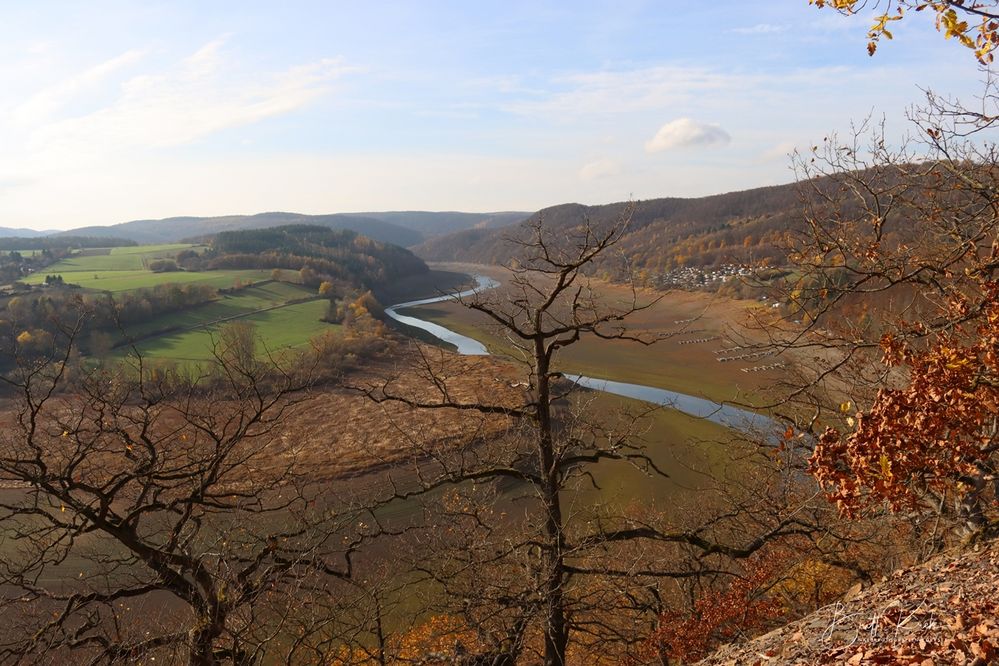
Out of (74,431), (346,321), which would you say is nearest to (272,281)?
(346,321)

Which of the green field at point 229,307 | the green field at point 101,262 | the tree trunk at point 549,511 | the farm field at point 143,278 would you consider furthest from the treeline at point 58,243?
the tree trunk at point 549,511

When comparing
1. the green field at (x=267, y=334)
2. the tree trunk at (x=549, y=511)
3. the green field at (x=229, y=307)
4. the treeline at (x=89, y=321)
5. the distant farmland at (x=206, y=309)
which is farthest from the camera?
the green field at (x=229, y=307)

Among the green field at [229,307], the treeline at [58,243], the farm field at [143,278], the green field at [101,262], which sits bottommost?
the green field at [229,307]

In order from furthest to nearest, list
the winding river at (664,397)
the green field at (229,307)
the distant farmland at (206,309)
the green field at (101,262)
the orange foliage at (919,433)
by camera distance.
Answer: the green field at (101,262)
the green field at (229,307)
the distant farmland at (206,309)
the winding river at (664,397)
the orange foliage at (919,433)

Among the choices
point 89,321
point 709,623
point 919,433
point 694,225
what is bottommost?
point 709,623

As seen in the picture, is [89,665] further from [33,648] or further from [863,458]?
[863,458]

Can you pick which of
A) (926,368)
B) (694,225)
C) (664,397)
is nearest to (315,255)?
(694,225)

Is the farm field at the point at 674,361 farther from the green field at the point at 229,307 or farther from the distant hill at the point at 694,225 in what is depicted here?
the green field at the point at 229,307

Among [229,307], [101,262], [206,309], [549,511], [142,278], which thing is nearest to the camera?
[549,511]

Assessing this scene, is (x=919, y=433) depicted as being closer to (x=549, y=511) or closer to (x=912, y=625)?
(x=912, y=625)
